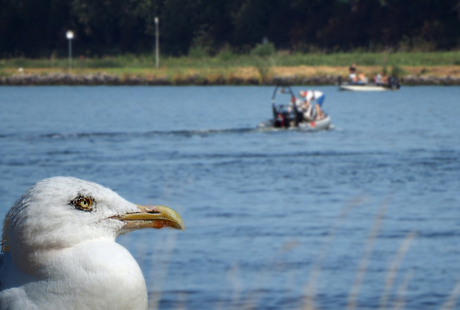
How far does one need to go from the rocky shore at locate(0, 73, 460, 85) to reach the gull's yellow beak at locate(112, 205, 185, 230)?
51074mm

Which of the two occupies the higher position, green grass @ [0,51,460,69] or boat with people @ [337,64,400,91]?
green grass @ [0,51,460,69]

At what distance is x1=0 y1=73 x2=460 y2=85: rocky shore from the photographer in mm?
55344

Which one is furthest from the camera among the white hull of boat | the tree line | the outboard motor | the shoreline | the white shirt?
the tree line

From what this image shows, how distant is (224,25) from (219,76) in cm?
2489

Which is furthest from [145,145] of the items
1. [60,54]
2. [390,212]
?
[60,54]

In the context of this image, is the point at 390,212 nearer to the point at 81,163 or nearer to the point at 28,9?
the point at 81,163

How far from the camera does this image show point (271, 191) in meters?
17.6


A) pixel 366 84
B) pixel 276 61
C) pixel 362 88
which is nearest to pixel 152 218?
pixel 362 88

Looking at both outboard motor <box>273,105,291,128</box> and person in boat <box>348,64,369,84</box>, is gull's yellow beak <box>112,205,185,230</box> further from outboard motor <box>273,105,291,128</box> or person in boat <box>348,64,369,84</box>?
person in boat <box>348,64,369,84</box>

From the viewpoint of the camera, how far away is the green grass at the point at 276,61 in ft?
198

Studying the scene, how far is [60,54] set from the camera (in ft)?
274

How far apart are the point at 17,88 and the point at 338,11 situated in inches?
1302

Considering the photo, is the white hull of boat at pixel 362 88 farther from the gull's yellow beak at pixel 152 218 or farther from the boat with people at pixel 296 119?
the gull's yellow beak at pixel 152 218

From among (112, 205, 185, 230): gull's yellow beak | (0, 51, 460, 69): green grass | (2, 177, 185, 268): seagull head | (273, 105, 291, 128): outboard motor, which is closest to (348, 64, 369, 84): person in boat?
(0, 51, 460, 69): green grass
